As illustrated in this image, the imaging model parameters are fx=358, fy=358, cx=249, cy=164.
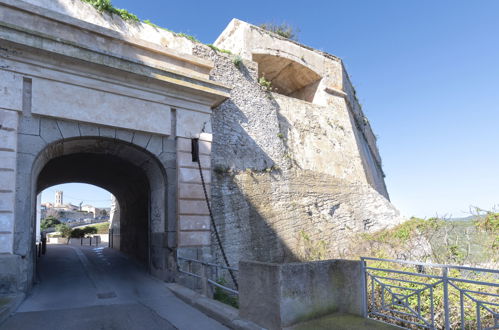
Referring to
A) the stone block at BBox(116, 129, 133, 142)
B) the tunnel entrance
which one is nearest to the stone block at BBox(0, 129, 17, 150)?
the tunnel entrance

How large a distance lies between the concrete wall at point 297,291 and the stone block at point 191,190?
4230mm

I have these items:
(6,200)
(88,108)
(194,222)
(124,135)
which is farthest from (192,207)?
(6,200)

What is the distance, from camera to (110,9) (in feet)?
34.0

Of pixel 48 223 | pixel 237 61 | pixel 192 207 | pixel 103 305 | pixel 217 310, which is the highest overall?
pixel 237 61

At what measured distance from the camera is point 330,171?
14.9m

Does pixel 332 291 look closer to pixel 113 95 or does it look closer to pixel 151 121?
pixel 151 121

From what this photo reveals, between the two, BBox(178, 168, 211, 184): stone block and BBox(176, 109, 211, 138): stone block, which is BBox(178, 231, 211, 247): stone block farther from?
BBox(176, 109, 211, 138): stone block

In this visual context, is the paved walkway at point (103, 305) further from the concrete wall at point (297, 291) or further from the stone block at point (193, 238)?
the stone block at point (193, 238)

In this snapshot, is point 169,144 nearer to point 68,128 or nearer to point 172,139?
point 172,139

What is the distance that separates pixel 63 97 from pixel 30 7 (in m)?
2.34

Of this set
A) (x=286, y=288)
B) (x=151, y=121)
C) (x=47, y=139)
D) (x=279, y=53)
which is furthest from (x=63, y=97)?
(x=279, y=53)

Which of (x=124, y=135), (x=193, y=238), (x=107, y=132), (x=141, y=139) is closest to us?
(x=107, y=132)

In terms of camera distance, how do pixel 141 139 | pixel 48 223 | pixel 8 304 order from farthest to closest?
pixel 48 223
pixel 141 139
pixel 8 304

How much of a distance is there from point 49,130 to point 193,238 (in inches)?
159
